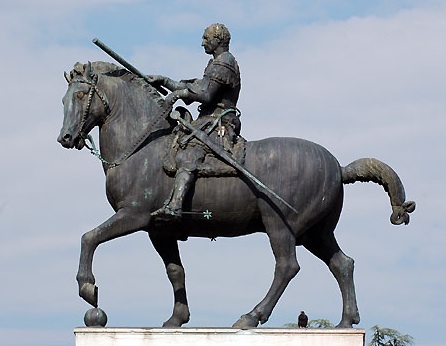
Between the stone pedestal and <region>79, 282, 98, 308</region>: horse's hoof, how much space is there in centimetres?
40

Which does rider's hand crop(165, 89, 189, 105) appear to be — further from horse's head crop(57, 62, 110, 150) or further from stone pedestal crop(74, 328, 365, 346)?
stone pedestal crop(74, 328, 365, 346)

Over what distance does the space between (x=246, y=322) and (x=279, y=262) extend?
841 millimetres

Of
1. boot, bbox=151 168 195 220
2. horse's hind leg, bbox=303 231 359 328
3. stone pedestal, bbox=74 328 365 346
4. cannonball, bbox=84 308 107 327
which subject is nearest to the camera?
stone pedestal, bbox=74 328 365 346

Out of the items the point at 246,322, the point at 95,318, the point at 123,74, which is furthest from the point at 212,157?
the point at 95,318

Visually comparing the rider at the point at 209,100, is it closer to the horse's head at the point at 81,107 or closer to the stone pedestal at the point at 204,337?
the horse's head at the point at 81,107

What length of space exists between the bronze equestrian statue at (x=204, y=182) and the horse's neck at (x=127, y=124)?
0.01 metres

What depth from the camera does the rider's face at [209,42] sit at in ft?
65.6

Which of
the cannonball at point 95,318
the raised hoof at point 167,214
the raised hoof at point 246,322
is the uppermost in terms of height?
the raised hoof at point 167,214

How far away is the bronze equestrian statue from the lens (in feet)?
63.3

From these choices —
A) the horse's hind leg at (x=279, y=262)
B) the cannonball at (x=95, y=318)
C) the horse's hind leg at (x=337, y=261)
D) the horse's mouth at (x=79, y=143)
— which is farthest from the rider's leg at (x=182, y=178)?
the horse's hind leg at (x=337, y=261)

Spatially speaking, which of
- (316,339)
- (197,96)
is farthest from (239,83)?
(316,339)

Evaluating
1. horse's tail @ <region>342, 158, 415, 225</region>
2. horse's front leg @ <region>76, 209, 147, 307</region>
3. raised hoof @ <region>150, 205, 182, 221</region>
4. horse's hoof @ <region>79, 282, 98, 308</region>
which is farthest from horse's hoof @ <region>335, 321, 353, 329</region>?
Answer: horse's hoof @ <region>79, 282, 98, 308</region>

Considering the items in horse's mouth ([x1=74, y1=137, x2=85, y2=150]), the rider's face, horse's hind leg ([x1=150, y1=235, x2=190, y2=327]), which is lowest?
horse's hind leg ([x1=150, y1=235, x2=190, y2=327])

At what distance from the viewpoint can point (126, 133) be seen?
64.2 ft
